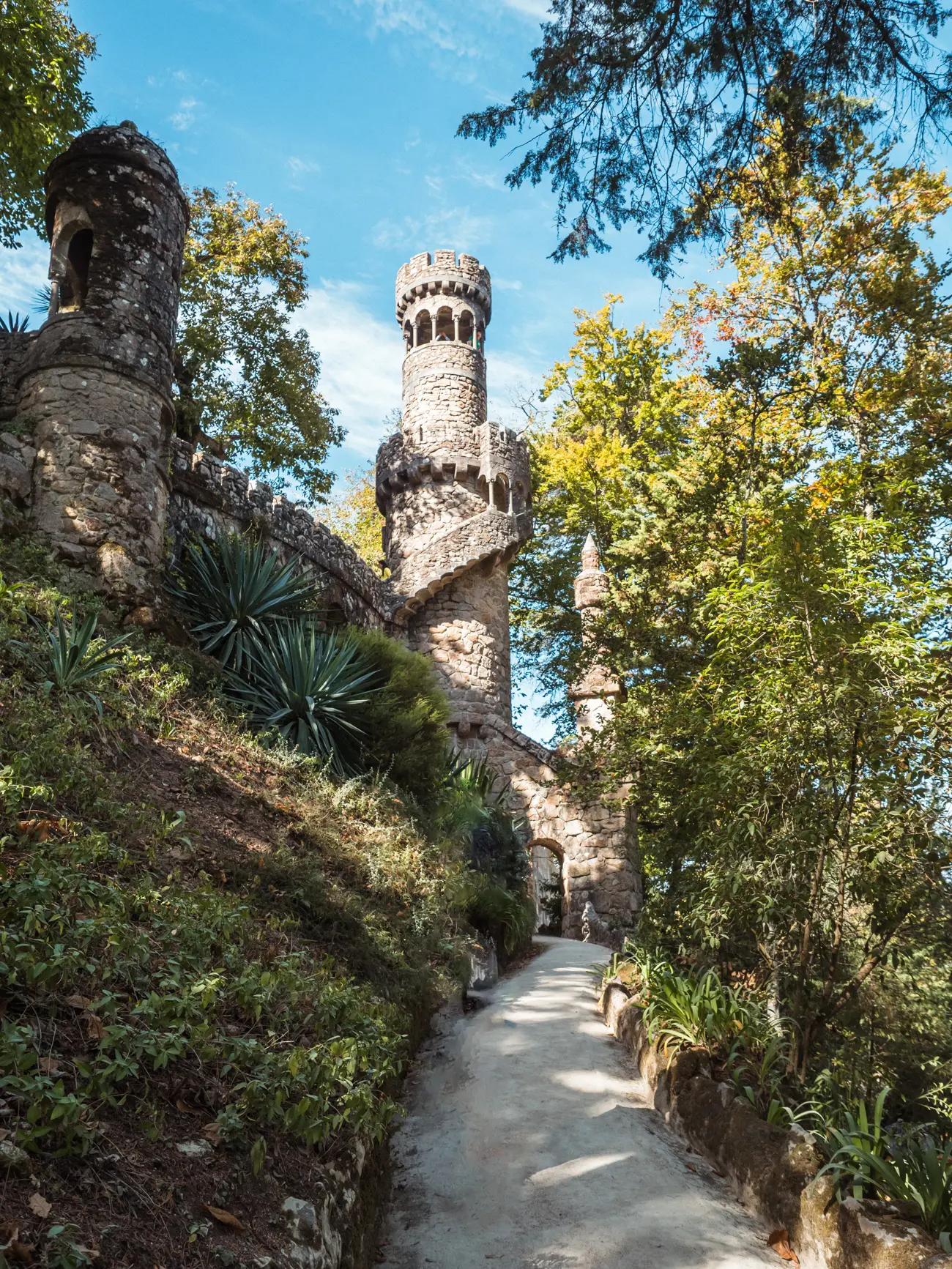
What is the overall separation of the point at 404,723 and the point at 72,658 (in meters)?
4.42

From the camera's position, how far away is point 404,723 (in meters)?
10.8

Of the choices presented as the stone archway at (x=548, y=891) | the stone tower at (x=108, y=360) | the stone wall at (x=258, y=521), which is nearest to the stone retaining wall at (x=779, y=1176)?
the stone tower at (x=108, y=360)

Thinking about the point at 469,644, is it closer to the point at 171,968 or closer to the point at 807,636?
the point at 807,636

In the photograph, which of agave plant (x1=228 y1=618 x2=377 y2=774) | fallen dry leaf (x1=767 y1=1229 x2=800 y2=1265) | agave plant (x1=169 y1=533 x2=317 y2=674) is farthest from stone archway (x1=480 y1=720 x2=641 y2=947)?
fallen dry leaf (x1=767 y1=1229 x2=800 y2=1265)

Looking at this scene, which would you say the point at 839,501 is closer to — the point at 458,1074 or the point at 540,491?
the point at 458,1074

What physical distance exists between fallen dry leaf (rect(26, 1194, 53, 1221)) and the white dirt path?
7.22 ft

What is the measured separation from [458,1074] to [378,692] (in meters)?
5.13

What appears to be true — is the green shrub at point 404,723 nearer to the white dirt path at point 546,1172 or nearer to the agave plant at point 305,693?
the agave plant at point 305,693

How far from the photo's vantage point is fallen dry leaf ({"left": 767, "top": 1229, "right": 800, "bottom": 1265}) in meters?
4.27

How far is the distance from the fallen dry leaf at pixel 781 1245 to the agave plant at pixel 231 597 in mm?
7126

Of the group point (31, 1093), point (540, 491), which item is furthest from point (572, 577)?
point (31, 1093)

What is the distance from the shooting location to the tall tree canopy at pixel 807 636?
5.98 meters

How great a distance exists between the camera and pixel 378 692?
36.2 ft

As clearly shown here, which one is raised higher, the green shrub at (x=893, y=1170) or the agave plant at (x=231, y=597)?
the agave plant at (x=231, y=597)
